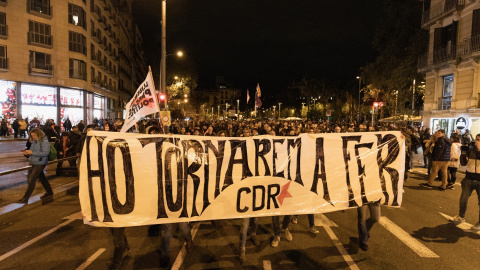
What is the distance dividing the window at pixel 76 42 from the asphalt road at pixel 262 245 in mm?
30586

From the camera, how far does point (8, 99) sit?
2791 cm

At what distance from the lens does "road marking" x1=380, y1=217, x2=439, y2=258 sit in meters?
4.89

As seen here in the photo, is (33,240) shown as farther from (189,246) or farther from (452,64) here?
(452,64)

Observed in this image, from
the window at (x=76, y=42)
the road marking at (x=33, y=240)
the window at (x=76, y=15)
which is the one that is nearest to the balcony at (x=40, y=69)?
the window at (x=76, y=42)

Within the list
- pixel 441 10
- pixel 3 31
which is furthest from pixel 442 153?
pixel 3 31

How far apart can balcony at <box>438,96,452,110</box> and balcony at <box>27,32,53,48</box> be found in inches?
1378

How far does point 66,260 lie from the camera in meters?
4.55

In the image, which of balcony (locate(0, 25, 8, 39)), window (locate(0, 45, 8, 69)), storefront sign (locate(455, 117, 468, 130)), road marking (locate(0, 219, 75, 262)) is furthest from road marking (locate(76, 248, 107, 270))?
balcony (locate(0, 25, 8, 39))

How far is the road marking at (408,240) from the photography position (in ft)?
16.0

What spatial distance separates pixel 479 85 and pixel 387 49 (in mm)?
11511

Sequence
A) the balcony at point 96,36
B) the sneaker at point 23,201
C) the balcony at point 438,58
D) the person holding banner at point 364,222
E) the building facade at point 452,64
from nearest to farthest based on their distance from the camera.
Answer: the person holding banner at point 364,222 < the sneaker at point 23,201 < the building facade at point 452,64 < the balcony at point 438,58 < the balcony at point 96,36

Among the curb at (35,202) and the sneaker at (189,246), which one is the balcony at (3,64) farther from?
the sneaker at (189,246)

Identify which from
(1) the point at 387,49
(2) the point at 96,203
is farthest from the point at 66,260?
(1) the point at 387,49

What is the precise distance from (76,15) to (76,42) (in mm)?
2780
